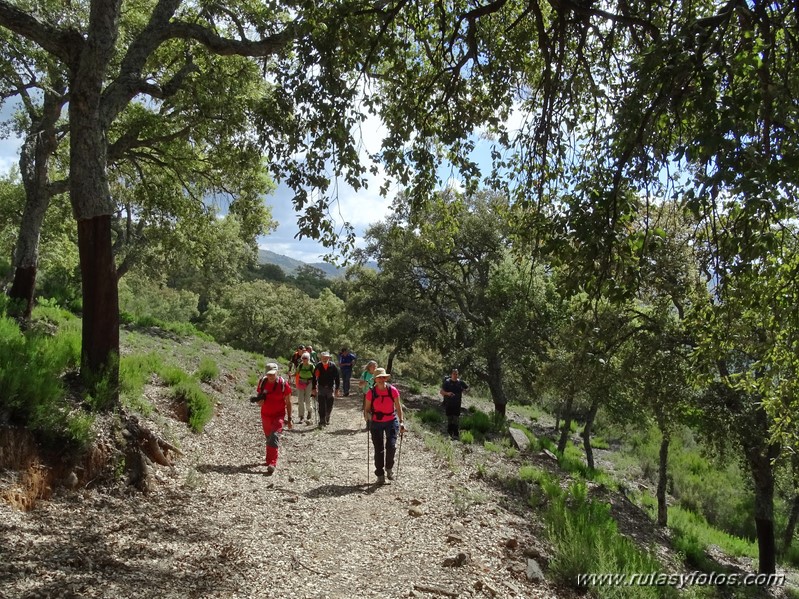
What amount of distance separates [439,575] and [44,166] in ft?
40.8

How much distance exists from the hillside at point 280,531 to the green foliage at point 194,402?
0.26 meters

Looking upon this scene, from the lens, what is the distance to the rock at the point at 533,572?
5.53 m

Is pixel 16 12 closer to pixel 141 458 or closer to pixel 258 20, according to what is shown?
pixel 258 20

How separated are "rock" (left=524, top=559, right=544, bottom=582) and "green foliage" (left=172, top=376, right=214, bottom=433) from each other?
6.56 meters

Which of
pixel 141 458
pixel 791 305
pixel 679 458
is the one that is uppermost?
pixel 791 305

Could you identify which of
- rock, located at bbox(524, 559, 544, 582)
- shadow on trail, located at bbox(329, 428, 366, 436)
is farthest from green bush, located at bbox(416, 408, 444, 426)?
rock, located at bbox(524, 559, 544, 582)

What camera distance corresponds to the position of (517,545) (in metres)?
6.27

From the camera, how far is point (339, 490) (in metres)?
8.34

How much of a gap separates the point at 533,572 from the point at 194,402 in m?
7.00

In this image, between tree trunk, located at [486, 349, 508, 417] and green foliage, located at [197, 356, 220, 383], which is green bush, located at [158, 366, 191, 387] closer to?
green foliage, located at [197, 356, 220, 383]

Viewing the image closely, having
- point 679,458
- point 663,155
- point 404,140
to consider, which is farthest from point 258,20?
point 679,458

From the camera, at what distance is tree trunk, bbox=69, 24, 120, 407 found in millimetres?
7078

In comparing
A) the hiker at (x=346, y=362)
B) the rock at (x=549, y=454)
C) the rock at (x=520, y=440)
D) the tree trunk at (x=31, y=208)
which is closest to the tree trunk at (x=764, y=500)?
the rock at (x=549, y=454)

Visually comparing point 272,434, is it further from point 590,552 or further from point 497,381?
point 497,381
